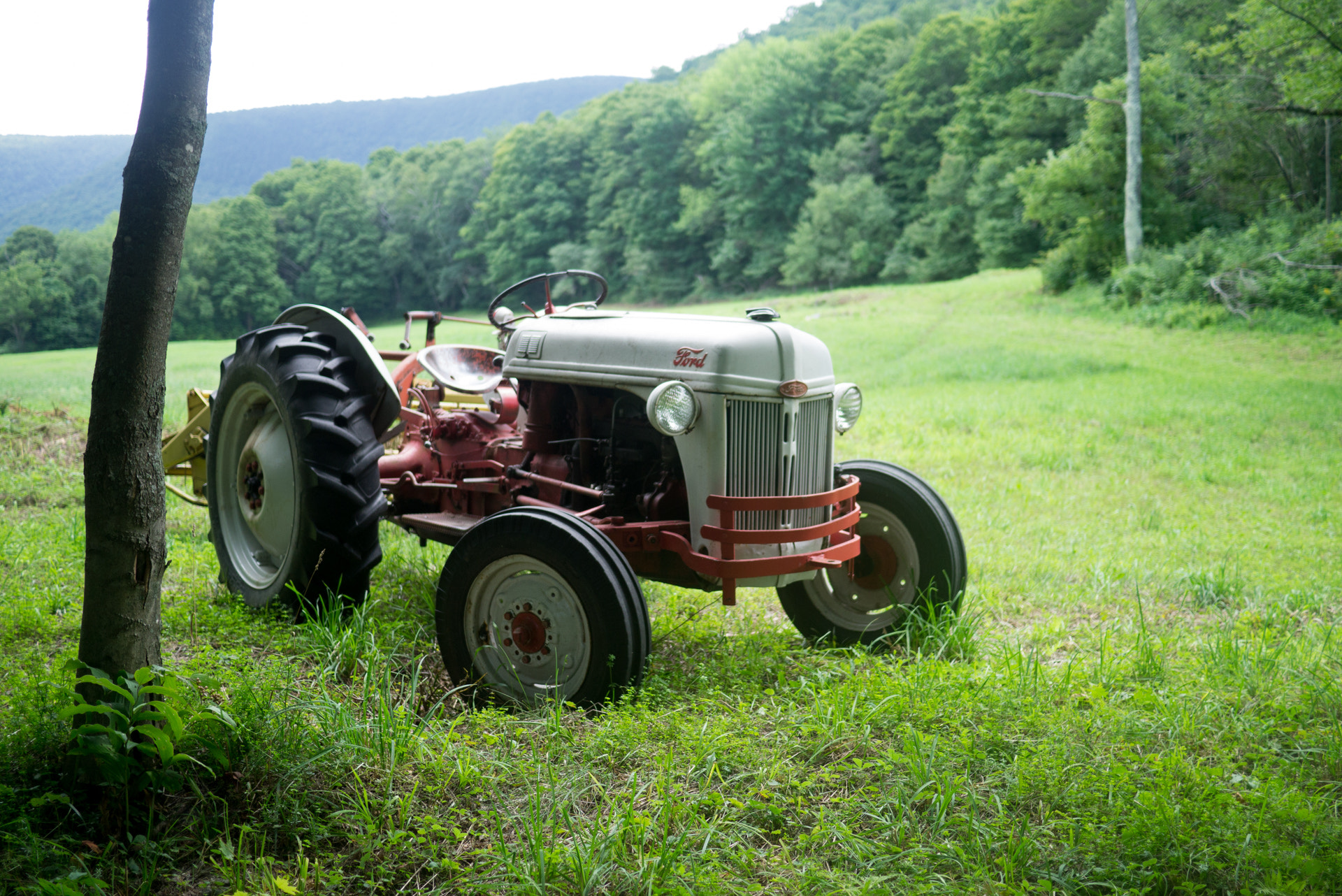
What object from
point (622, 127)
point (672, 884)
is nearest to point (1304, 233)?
point (672, 884)

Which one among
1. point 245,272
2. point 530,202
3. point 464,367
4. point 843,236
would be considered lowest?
point 464,367

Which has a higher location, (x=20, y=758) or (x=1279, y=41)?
(x=1279, y=41)

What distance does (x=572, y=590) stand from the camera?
3.11m

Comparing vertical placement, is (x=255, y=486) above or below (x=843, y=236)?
below

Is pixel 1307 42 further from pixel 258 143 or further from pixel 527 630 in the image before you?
pixel 258 143

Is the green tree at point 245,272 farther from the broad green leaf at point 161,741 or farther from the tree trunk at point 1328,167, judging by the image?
the tree trunk at point 1328,167

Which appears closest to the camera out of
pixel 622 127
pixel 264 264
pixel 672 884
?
pixel 672 884

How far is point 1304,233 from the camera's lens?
17750 mm

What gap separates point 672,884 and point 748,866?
26 centimetres

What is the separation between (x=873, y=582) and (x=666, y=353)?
4.99 ft

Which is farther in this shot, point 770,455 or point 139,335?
point 770,455

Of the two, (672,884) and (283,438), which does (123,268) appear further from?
(672,884)

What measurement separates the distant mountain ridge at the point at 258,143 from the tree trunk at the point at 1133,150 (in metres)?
18.9

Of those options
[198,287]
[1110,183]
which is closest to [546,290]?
[198,287]
